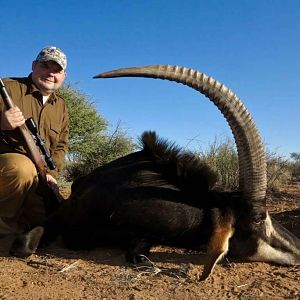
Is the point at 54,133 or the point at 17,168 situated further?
the point at 54,133

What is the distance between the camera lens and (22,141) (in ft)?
15.4

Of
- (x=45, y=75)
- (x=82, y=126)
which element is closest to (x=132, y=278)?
(x=45, y=75)

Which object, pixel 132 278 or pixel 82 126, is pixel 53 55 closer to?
pixel 132 278

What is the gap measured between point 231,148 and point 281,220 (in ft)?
17.6

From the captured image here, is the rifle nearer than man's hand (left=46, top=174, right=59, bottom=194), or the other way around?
the rifle

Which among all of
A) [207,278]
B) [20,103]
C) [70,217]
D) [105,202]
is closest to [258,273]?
[207,278]

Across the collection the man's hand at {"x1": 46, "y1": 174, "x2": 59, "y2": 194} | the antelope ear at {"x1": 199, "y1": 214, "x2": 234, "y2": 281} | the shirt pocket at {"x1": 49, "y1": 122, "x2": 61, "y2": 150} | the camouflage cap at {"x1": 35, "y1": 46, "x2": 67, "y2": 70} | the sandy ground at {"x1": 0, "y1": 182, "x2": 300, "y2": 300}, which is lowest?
the sandy ground at {"x1": 0, "y1": 182, "x2": 300, "y2": 300}

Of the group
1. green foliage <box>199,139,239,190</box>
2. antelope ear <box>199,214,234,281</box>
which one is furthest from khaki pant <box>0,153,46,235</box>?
green foliage <box>199,139,239,190</box>

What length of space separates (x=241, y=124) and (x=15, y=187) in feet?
7.81

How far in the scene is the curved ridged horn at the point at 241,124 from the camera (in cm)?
341

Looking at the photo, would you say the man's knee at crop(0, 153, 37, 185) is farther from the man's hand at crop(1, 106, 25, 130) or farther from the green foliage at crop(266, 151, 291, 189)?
the green foliage at crop(266, 151, 291, 189)

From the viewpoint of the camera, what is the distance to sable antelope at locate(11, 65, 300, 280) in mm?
3471

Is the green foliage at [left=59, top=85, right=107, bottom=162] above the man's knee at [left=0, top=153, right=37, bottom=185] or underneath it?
above

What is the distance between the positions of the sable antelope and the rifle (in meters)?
0.70
